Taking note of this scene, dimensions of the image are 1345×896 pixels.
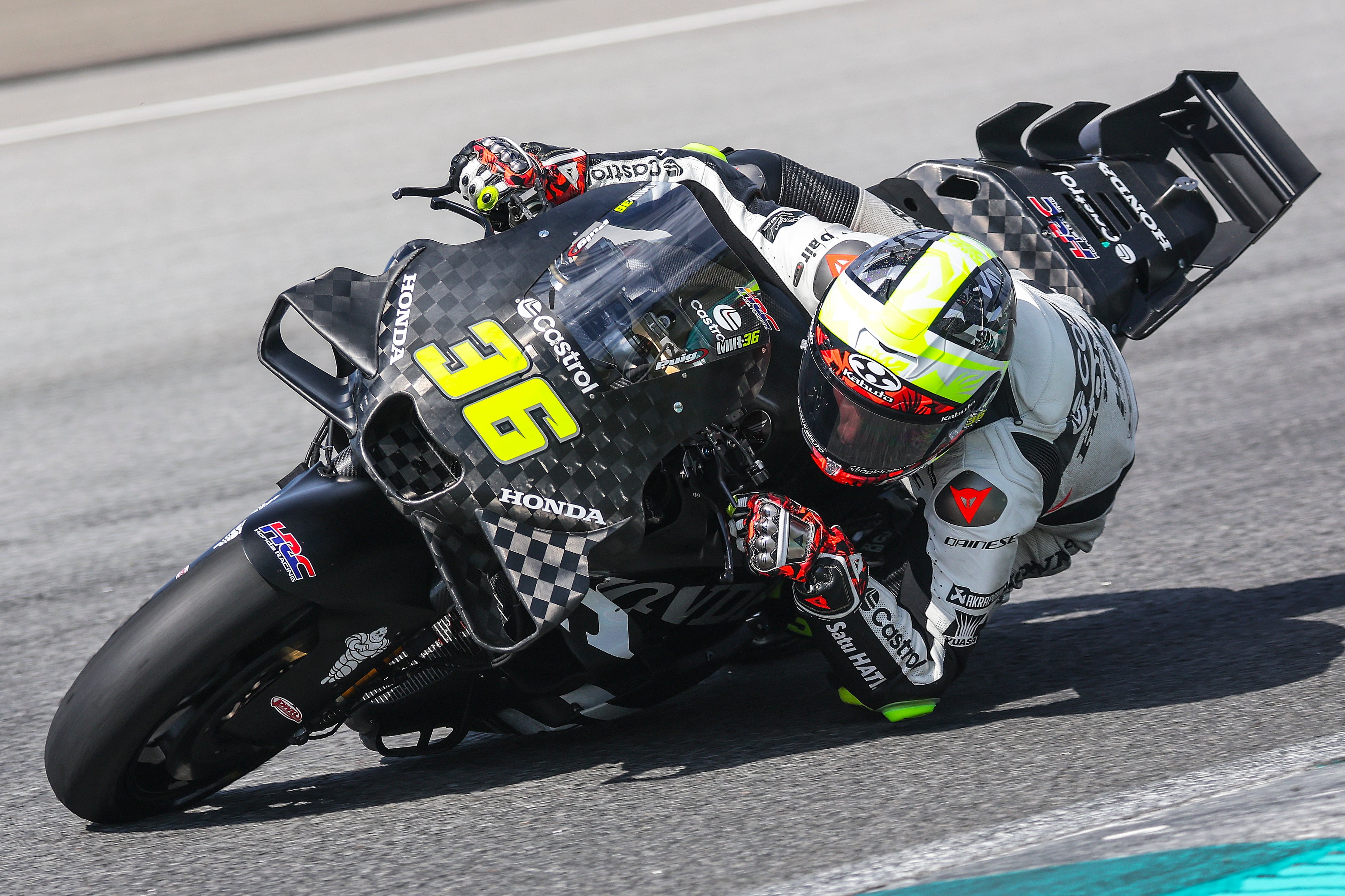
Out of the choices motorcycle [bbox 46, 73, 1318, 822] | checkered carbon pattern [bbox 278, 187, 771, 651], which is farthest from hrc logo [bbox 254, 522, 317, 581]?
checkered carbon pattern [bbox 278, 187, 771, 651]

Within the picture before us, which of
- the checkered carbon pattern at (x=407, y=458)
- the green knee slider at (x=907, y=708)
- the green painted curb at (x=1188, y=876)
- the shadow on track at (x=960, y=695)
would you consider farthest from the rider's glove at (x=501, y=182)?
the green painted curb at (x=1188, y=876)

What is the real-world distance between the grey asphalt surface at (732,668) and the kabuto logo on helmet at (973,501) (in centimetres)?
55

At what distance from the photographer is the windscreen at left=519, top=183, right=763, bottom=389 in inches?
118

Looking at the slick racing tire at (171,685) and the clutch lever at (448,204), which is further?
the clutch lever at (448,204)

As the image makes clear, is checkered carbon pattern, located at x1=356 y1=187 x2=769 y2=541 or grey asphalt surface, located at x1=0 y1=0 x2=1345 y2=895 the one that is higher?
checkered carbon pattern, located at x1=356 y1=187 x2=769 y2=541

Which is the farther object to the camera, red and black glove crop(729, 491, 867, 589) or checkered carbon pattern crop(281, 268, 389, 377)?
red and black glove crop(729, 491, 867, 589)

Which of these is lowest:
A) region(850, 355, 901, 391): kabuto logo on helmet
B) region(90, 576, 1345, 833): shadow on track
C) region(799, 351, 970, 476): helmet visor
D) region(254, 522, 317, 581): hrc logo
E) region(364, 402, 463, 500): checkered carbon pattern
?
region(90, 576, 1345, 833): shadow on track

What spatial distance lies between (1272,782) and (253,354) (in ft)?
16.8

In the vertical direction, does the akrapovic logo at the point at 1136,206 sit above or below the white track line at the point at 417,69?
below

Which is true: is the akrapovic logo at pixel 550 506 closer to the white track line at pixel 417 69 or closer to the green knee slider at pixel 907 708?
the green knee slider at pixel 907 708

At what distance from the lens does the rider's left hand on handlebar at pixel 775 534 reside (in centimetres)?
316

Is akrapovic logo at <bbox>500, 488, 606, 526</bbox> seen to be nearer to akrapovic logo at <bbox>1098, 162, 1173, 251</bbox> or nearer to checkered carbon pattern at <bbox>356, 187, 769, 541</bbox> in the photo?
checkered carbon pattern at <bbox>356, 187, 769, 541</bbox>

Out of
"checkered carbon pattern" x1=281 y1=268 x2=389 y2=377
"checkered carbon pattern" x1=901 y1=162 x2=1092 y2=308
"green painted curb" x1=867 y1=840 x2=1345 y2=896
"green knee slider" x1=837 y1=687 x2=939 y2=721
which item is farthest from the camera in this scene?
"checkered carbon pattern" x1=901 y1=162 x2=1092 y2=308

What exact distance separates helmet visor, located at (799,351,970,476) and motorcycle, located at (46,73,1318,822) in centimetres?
11
